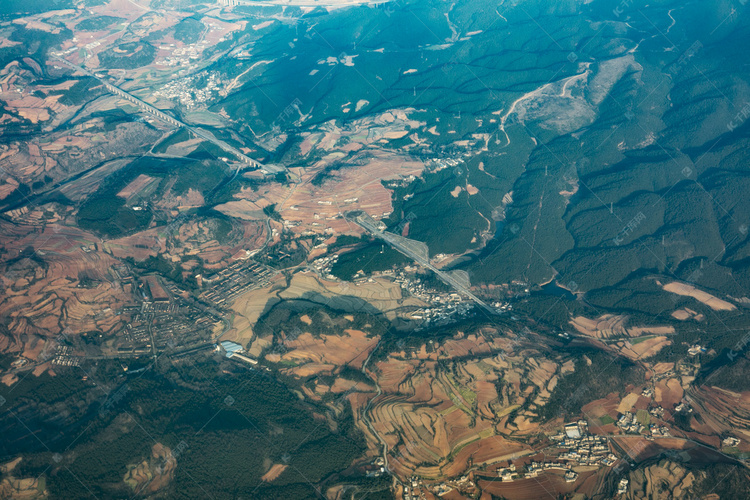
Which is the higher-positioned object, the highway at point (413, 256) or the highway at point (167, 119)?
the highway at point (167, 119)

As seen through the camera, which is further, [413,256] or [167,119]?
[167,119]

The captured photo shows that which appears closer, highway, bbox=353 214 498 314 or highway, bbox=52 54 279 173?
highway, bbox=353 214 498 314

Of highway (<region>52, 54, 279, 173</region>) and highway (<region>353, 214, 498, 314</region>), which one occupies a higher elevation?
highway (<region>52, 54, 279, 173</region>)

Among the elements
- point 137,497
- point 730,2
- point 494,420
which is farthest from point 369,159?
point 730,2

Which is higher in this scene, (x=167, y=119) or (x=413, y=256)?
(x=167, y=119)
